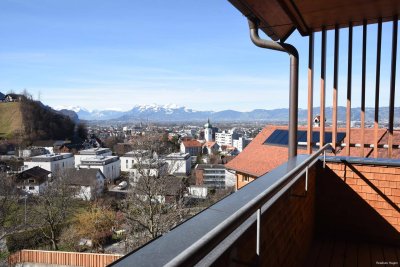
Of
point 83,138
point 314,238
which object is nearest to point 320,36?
point 314,238

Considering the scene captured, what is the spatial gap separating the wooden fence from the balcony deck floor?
33.1 ft

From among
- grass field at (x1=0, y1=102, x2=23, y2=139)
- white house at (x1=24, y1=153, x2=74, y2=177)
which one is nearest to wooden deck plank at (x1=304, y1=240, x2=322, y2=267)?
white house at (x1=24, y1=153, x2=74, y2=177)

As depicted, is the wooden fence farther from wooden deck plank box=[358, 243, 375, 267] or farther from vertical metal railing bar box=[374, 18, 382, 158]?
vertical metal railing bar box=[374, 18, 382, 158]

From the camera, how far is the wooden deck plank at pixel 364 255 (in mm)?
3074

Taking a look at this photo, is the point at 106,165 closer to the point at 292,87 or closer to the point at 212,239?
the point at 292,87

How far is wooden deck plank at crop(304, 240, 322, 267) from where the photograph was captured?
9.95 feet

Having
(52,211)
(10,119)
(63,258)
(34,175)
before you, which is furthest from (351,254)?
(10,119)

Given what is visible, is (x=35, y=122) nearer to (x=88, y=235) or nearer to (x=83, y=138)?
(x=83, y=138)

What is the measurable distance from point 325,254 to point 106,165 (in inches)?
1770

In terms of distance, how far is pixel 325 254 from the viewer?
327 centimetres

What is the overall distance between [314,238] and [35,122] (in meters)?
70.9

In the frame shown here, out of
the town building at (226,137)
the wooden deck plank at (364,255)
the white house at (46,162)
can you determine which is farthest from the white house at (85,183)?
the town building at (226,137)

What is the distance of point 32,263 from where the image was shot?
13.9 m

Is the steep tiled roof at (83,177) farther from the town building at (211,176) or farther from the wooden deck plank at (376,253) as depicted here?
the wooden deck plank at (376,253)
